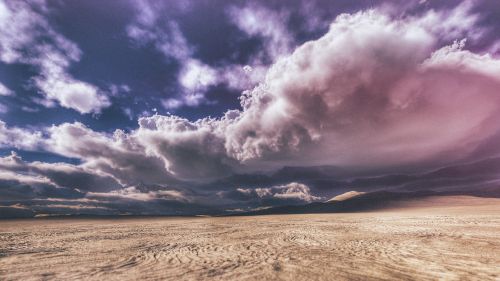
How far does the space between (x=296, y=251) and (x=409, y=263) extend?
5.40 m

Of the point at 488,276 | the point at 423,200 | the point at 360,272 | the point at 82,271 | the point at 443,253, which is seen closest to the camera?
the point at 488,276

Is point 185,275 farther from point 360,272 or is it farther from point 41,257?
point 41,257

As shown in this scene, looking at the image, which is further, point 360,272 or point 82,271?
point 82,271

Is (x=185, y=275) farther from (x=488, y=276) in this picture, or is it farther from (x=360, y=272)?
(x=488, y=276)

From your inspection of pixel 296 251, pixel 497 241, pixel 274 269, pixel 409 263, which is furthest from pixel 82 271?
pixel 497 241

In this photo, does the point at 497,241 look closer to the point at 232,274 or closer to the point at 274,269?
the point at 274,269

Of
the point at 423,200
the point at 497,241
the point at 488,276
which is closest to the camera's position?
the point at 488,276

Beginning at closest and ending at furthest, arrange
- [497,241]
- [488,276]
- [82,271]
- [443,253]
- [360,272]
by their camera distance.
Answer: [488,276], [360,272], [82,271], [443,253], [497,241]

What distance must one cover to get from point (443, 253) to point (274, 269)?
29.7ft

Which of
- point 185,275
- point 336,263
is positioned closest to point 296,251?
point 336,263

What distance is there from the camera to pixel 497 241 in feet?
56.5

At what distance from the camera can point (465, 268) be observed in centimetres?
1058

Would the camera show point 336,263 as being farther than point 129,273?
Yes

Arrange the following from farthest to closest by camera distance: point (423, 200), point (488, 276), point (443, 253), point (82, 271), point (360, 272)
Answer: point (423, 200), point (443, 253), point (82, 271), point (360, 272), point (488, 276)
